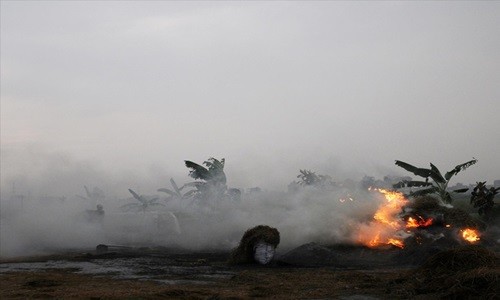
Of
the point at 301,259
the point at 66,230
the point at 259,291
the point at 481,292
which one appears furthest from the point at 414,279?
the point at 66,230

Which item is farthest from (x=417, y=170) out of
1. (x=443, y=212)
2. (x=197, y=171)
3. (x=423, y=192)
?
(x=197, y=171)

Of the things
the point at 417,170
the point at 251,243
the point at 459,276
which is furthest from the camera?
the point at 417,170

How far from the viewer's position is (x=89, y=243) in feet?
154

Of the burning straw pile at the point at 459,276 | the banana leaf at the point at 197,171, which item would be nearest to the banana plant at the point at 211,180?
the banana leaf at the point at 197,171

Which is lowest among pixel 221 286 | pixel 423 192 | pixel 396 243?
pixel 221 286

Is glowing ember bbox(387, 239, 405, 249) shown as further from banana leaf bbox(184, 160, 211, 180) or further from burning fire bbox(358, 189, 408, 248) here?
banana leaf bbox(184, 160, 211, 180)

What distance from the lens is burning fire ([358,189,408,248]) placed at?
28.0 m

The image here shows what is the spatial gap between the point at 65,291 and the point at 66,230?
36.6 metres

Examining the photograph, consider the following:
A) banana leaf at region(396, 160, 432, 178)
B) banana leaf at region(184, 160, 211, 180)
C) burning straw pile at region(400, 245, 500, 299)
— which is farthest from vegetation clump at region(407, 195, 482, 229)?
banana leaf at region(184, 160, 211, 180)

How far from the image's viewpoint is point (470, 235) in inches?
1045

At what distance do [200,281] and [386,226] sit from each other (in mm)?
15613

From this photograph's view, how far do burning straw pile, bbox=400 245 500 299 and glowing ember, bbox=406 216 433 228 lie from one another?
12613mm

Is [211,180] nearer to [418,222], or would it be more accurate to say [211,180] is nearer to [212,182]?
[212,182]

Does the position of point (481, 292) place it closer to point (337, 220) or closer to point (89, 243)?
point (337, 220)
